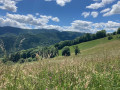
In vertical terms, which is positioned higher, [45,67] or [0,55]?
[0,55]

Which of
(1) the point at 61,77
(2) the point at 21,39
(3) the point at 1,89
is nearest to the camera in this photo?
(3) the point at 1,89

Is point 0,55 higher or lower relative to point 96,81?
higher

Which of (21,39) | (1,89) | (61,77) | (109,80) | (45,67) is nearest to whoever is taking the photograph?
(1,89)

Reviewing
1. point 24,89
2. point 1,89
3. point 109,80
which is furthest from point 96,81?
point 1,89

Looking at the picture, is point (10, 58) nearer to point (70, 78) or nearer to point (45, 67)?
point (45, 67)

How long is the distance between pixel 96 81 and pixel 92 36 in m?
136

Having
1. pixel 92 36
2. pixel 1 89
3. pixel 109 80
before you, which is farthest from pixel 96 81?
pixel 92 36

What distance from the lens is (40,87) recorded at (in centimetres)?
284

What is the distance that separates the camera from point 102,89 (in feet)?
9.28

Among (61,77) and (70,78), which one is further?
(61,77)

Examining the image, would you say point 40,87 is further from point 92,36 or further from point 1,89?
point 92,36

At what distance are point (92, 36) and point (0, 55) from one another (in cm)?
13616

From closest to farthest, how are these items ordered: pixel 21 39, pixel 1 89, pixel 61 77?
pixel 1 89 → pixel 61 77 → pixel 21 39

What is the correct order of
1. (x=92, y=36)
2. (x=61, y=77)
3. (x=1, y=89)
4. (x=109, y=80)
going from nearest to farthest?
(x=1, y=89) < (x=109, y=80) < (x=61, y=77) < (x=92, y=36)
